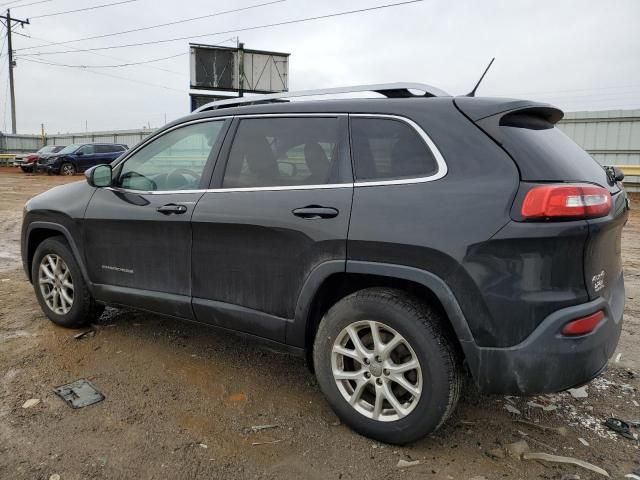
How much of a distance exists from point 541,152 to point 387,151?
0.75m

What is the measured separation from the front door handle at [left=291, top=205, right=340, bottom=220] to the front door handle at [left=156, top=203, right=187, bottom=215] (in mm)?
908

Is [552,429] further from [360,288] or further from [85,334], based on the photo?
[85,334]

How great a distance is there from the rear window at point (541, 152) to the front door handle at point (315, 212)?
898mm

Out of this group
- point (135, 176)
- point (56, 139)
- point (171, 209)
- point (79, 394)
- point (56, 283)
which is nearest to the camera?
point (79, 394)

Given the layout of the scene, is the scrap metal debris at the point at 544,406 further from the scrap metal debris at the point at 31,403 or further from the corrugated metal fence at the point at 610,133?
the corrugated metal fence at the point at 610,133

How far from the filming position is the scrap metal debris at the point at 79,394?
3.18 m

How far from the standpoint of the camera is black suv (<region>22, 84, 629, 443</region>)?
7.72ft

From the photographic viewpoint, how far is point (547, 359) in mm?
2348

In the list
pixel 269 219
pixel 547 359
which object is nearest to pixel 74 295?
pixel 269 219

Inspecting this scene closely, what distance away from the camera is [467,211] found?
2414 mm

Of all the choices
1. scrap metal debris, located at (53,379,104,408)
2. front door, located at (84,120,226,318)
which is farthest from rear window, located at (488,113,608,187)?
scrap metal debris, located at (53,379,104,408)

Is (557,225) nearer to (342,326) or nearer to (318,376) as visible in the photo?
(342,326)

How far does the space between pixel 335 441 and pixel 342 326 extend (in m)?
0.62

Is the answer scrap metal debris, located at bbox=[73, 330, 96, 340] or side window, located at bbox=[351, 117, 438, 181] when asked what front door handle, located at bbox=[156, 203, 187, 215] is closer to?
side window, located at bbox=[351, 117, 438, 181]
